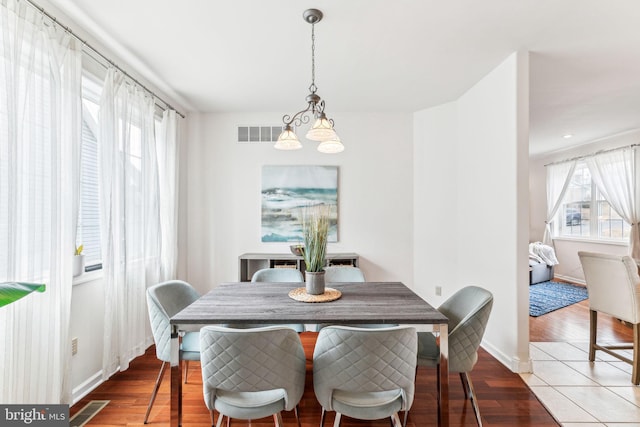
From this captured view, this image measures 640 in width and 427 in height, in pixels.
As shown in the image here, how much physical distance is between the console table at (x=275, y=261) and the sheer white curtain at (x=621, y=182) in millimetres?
4528

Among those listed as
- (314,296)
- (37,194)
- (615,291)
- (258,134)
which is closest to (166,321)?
(314,296)

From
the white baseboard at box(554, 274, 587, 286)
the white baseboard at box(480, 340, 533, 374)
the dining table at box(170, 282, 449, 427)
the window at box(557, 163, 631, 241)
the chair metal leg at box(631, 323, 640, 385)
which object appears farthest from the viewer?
the white baseboard at box(554, 274, 587, 286)

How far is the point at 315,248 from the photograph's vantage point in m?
1.83

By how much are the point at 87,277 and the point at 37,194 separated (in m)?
0.76

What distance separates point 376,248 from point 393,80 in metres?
1.96

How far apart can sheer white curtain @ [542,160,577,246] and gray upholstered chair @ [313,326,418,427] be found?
21.1 ft

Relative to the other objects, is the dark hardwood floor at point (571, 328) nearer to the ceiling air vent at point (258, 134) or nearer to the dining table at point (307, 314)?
the dining table at point (307, 314)

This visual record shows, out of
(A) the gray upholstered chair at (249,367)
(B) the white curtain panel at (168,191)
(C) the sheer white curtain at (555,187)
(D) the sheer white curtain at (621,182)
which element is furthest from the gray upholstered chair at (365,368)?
(C) the sheer white curtain at (555,187)

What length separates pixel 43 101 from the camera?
1693 mm

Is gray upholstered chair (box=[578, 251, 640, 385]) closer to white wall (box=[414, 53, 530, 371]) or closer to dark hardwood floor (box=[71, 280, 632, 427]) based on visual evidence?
white wall (box=[414, 53, 530, 371])

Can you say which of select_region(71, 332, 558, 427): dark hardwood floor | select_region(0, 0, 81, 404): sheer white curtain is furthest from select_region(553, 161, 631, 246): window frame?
select_region(0, 0, 81, 404): sheer white curtain

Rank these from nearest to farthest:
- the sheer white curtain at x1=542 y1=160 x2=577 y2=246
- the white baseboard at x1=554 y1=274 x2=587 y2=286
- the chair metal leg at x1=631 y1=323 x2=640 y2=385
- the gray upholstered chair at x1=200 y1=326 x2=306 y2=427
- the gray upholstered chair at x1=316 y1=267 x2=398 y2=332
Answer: the gray upholstered chair at x1=200 y1=326 x2=306 y2=427
the chair metal leg at x1=631 y1=323 x2=640 y2=385
the gray upholstered chair at x1=316 y1=267 x2=398 y2=332
the white baseboard at x1=554 y1=274 x2=587 y2=286
the sheer white curtain at x1=542 y1=160 x2=577 y2=246

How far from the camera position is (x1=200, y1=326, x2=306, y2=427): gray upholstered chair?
47.4 inches

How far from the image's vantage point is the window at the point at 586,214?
4945 millimetres
